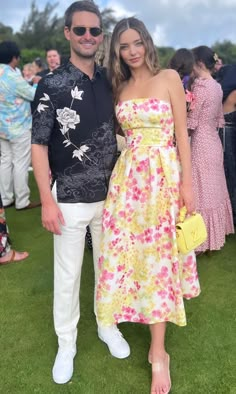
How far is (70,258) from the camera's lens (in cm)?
228

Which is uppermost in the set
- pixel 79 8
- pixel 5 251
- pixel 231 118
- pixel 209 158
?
pixel 79 8

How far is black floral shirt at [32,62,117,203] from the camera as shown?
2070 millimetres

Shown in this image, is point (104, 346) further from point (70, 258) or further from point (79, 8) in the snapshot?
point (79, 8)

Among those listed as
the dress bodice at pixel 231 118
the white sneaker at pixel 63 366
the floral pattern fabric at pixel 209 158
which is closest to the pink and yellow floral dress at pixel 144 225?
the white sneaker at pixel 63 366

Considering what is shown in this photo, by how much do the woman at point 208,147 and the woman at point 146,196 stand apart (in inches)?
55.6

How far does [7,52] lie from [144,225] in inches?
138

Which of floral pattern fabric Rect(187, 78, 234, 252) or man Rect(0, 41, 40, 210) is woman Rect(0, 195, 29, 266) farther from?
floral pattern fabric Rect(187, 78, 234, 252)

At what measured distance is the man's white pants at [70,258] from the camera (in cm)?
223

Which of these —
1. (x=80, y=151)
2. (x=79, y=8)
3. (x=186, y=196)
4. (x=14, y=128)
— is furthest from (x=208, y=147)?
(x=14, y=128)

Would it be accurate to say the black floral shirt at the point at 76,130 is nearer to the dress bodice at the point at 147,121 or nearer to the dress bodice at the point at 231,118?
the dress bodice at the point at 147,121

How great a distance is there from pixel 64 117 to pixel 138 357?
1450 millimetres

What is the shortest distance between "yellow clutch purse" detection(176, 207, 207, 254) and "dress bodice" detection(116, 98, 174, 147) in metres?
0.39

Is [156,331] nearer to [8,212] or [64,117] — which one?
[64,117]

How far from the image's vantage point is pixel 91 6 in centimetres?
210
